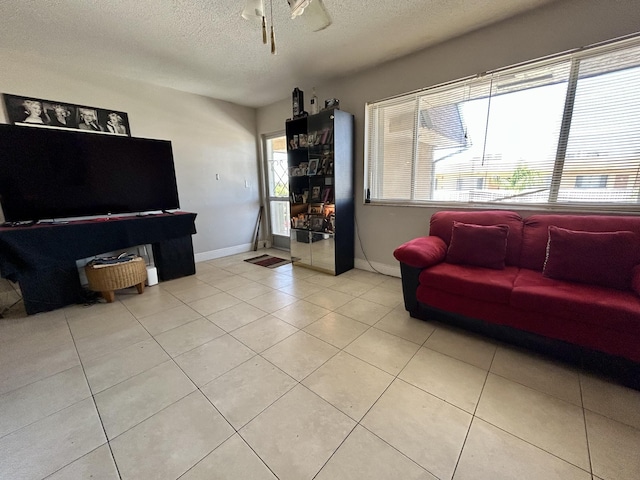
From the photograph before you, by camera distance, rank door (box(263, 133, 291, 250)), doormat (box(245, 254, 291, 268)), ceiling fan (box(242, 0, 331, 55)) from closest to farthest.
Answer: ceiling fan (box(242, 0, 331, 55)), doormat (box(245, 254, 291, 268)), door (box(263, 133, 291, 250))

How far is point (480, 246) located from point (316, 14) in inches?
81.4

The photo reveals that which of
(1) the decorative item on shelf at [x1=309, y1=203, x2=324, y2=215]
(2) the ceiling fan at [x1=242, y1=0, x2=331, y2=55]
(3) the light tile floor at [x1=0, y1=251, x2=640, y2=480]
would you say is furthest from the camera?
(1) the decorative item on shelf at [x1=309, y1=203, x2=324, y2=215]

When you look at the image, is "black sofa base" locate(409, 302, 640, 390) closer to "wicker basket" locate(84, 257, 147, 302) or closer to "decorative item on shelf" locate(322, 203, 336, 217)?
"decorative item on shelf" locate(322, 203, 336, 217)

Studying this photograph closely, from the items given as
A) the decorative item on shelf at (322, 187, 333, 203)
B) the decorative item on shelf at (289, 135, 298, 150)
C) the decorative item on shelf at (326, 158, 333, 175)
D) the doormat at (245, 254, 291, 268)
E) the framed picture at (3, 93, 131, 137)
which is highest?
the framed picture at (3, 93, 131, 137)

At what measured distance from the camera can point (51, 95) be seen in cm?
273

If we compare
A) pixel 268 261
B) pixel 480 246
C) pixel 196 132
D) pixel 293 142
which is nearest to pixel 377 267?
pixel 480 246

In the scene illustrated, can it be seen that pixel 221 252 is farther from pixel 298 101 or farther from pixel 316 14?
pixel 316 14

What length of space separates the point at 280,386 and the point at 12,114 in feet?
12.2

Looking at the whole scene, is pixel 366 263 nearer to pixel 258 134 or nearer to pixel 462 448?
pixel 462 448

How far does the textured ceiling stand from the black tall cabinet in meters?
0.69

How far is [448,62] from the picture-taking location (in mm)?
2529

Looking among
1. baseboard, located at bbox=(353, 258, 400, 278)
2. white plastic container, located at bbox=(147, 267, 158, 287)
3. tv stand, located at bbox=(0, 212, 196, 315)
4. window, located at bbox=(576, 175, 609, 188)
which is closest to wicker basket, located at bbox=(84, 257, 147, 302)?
tv stand, located at bbox=(0, 212, 196, 315)

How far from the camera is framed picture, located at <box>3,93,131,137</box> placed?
2582mm

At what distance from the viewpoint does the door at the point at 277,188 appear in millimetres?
4625
